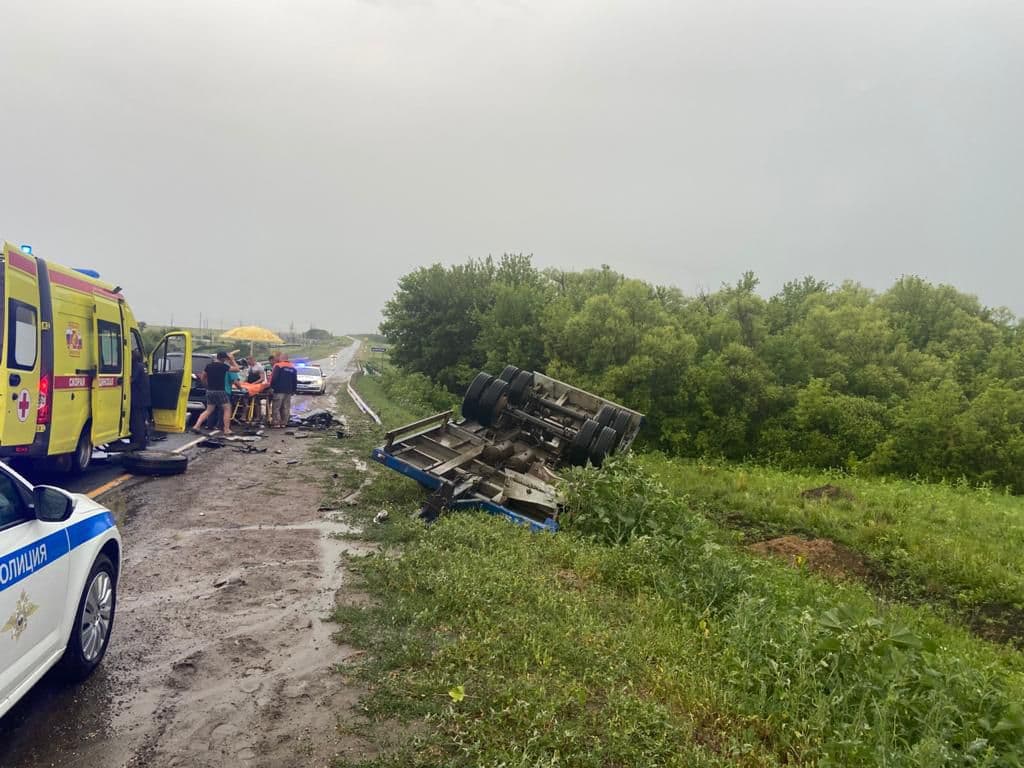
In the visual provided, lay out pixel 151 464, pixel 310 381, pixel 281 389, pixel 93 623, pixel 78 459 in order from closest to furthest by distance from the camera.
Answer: pixel 93 623, pixel 78 459, pixel 151 464, pixel 281 389, pixel 310 381

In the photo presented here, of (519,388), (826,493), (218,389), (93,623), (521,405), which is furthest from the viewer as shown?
(218,389)

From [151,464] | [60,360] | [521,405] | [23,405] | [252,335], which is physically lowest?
[151,464]

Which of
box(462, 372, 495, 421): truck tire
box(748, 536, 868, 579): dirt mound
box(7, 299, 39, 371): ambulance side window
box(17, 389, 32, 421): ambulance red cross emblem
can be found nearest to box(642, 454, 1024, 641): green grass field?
box(748, 536, 868, 579): dirt mound

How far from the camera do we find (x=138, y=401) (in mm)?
11445

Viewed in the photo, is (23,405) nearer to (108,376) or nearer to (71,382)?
(71,382)

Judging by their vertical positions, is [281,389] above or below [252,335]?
below

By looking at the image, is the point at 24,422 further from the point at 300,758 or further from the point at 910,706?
the point at 910,706

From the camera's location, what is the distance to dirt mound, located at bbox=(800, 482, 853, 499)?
43.8 ft

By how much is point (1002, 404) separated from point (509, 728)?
18.4 meters

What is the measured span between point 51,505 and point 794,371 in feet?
70.5

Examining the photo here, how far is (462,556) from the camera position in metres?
6.50

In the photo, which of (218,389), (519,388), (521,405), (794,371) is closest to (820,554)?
(521,405)

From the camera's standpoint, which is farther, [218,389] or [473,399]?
[218,389]

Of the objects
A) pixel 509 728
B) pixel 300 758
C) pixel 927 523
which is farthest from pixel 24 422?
pixel 927 523
